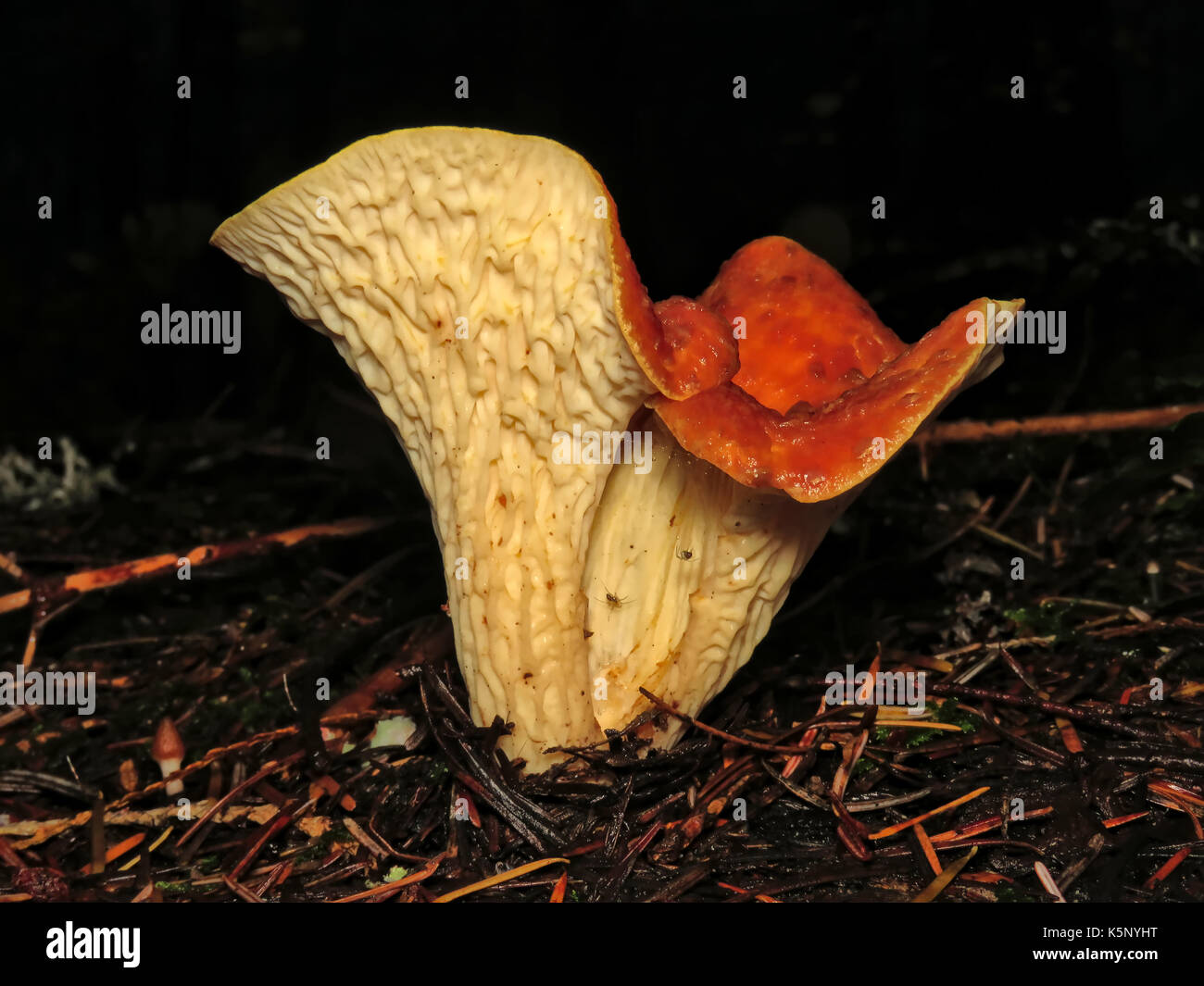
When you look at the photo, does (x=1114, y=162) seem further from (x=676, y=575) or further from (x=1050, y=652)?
(x=676, y=575)

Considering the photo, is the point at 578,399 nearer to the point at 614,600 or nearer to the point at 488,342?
the point at 488,342

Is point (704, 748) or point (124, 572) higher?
point (124, 572)

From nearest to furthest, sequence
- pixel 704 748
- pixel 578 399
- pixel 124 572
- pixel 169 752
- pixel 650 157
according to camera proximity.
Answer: pixel 578 399
pixel 704 748
pixel 169 752
pixel 124 572
pixel 650 157

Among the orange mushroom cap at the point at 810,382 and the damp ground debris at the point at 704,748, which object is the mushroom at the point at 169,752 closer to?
the damp ground debris at the point at 704,748

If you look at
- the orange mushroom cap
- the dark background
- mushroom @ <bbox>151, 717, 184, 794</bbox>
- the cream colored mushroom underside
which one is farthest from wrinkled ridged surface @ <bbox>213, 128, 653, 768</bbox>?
the dark background

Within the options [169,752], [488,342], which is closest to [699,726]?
[488,342]

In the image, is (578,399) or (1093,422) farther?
(1093,422)

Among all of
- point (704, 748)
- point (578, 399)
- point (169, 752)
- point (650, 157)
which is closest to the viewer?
point (578, 399)
